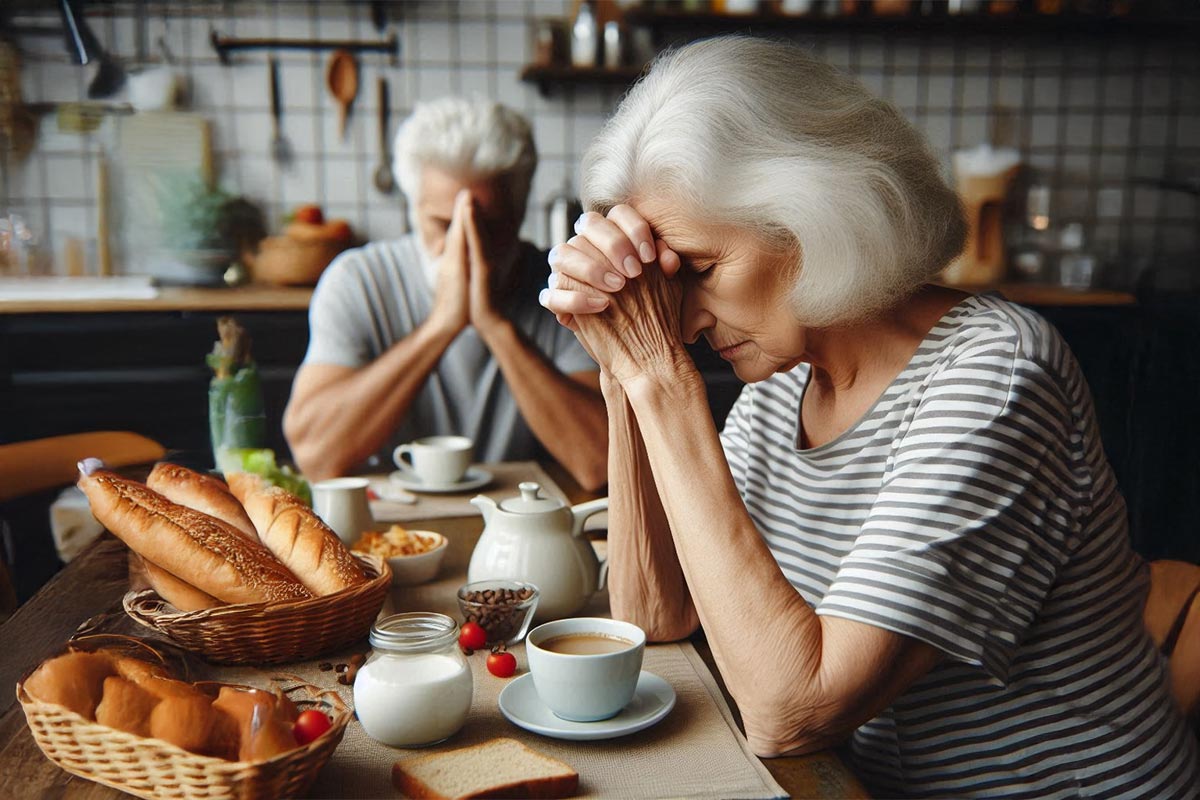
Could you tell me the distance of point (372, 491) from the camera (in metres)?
1.72

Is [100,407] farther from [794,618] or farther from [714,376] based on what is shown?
[794,618]

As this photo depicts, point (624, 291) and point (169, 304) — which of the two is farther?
point (169, 304)

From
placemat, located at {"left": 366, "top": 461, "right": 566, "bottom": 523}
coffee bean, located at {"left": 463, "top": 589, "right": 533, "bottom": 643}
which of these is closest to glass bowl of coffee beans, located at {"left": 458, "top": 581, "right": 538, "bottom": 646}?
coffee bean, located at {"left": 463, "top": 589, "right": 533, "bottom": 643}

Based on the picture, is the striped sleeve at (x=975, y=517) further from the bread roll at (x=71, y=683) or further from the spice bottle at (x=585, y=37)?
the spice bottle at (x=585, y=37)

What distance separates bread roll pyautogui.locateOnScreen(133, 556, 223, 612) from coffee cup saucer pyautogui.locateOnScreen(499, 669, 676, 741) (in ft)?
1.00

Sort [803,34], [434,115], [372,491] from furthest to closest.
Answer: [803,34] < [434,115] < [372,491]

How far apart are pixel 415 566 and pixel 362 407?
2.83ft

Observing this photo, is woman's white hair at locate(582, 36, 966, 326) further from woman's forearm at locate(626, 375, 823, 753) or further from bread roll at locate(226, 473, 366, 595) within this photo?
bread roll at locate(226, 473, 366, 595)

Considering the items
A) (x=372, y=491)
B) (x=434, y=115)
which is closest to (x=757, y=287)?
(x=372, y=491)

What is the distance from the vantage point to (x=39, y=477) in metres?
2.01

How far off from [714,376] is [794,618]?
216cm

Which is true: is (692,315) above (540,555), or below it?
above

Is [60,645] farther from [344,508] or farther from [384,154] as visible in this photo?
[384,154]

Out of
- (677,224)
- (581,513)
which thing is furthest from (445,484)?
(677,224)
